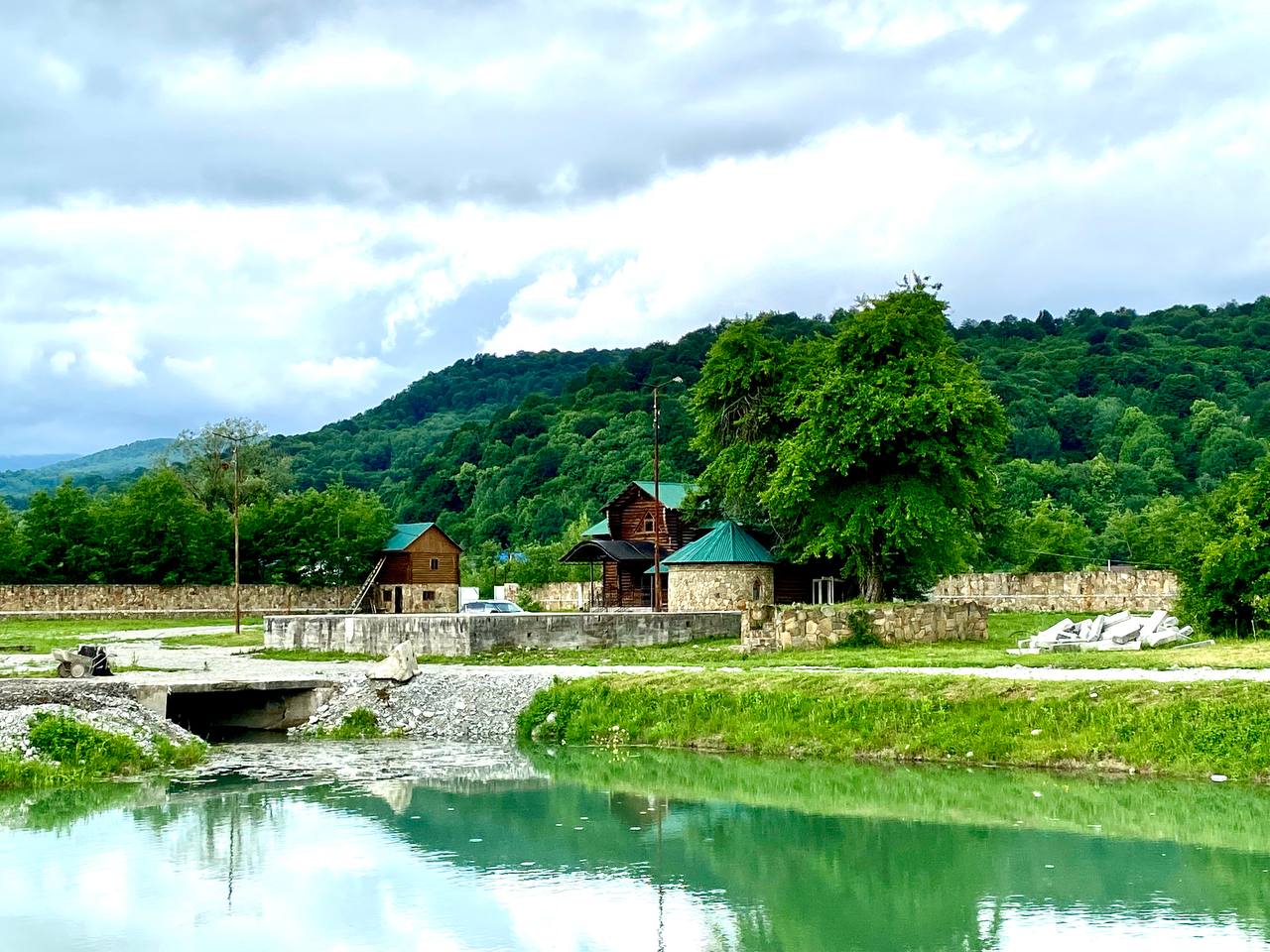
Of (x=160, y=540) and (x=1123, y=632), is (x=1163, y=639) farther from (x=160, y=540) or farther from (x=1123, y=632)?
(x=160, y=540)

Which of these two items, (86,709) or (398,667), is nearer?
(86,709)

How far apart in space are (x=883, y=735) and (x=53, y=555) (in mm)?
54716

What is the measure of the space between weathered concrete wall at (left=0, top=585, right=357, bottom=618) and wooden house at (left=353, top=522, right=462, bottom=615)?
58.6 inches

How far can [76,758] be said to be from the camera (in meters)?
23.3

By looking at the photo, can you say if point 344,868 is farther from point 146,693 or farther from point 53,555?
point 53,555

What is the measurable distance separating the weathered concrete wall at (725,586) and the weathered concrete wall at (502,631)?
20.3ft

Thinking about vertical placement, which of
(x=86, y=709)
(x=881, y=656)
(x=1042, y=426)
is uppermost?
(x=1042, y=426)

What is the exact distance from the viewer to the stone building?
4825 cm

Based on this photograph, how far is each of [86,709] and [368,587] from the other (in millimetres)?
47643

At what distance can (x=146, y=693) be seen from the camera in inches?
1065

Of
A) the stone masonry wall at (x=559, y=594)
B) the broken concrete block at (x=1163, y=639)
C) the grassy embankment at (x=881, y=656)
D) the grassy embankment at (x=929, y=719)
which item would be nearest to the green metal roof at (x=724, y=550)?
the grassy embankment at (x=881, y=656)

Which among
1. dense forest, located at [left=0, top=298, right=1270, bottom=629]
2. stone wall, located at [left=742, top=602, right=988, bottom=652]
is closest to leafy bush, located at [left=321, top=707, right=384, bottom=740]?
stone wall, located at [left=742, top=602, right=988, bottom=652]

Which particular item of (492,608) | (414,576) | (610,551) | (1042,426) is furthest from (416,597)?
(1042,426)

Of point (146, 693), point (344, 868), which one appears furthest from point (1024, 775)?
point (146, 693)
